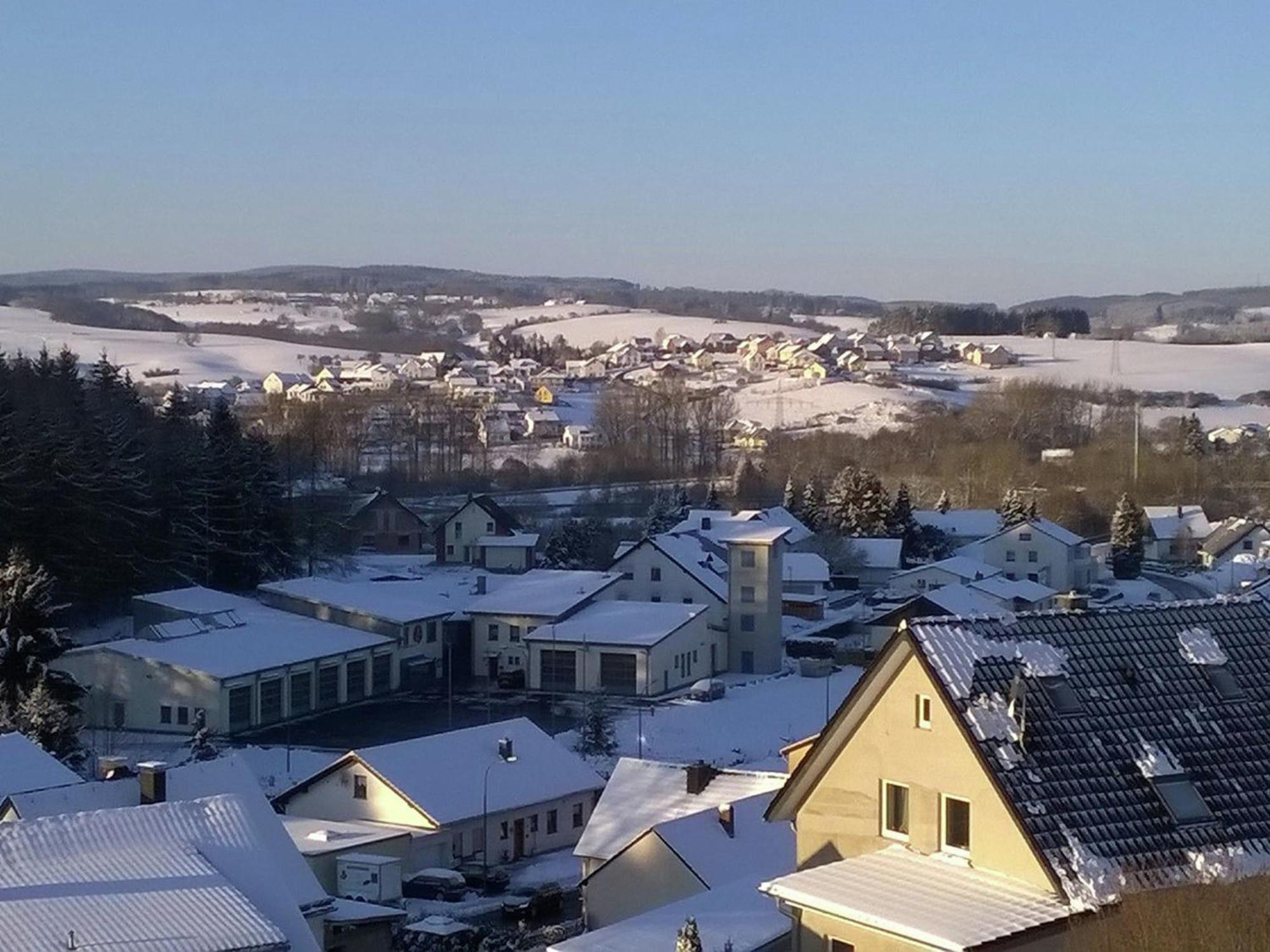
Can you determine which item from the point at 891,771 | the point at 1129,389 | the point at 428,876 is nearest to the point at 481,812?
the point at 428,876

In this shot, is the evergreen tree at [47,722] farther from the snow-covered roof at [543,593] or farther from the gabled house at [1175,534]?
the gabled house at [1175,534]

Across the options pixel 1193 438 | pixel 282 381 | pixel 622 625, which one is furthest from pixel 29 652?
pixel 282 381

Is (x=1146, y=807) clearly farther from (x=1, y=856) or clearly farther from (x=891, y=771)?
(x=1, y=856)

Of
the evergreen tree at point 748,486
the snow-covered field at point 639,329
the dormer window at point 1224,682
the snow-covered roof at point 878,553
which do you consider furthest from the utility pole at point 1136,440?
the snow-covered field at point 639,329

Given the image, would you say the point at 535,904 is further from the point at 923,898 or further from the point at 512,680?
the point at 512,680

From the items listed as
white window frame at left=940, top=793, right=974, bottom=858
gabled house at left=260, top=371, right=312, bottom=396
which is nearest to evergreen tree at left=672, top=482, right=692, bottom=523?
white window frame at left=940, top=793, right=974, bottom=858
